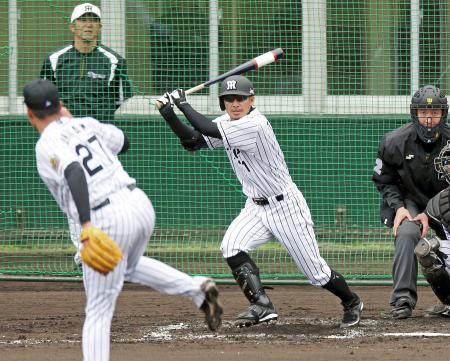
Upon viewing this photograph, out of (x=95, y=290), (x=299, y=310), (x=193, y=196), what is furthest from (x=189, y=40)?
(x=95, y=290)

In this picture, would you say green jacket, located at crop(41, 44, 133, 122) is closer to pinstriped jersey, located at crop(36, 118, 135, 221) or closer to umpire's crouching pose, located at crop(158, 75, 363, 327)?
umpire's crouching pose, located at crop(158, 75, 363, 327)

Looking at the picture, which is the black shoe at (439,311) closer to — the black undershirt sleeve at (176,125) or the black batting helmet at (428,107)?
the black batting helmet at (428,107)

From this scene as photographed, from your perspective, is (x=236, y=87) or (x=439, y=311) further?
(x=439, y=311)

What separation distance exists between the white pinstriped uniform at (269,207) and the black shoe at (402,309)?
61cm

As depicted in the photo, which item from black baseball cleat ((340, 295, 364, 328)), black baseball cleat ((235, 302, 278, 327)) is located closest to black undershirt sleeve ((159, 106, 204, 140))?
black baseball cleat ((235, 302, 278, 327))

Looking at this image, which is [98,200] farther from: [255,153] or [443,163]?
[443,163]

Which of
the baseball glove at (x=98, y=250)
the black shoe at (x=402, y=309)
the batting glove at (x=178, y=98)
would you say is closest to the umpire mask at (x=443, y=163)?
the black shoe at (x=402, y=309)

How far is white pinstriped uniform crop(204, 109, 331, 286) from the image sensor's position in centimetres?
738

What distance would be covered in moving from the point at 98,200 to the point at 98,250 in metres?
0.35

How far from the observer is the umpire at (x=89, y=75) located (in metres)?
9.02

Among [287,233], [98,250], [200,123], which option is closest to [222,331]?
[287,233]

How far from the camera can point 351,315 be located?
7.52m

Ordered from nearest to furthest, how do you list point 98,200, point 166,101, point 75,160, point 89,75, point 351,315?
point 75,160, point 98,200, point 166,101, point 351,315, point 89,75

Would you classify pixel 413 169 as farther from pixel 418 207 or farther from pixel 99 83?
pixel 99 83
